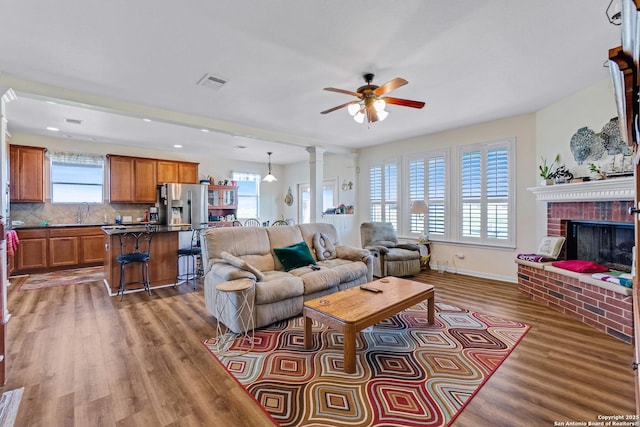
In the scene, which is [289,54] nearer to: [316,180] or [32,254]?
[316,180]

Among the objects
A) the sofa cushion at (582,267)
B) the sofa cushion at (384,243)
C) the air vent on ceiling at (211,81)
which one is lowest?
the sofa cushion at (582,267)

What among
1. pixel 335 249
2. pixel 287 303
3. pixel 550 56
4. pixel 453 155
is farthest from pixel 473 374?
pixel 453 155

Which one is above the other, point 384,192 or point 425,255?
point 384,192

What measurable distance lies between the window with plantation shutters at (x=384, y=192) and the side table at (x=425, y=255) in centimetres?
84

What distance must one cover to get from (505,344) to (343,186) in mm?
5217

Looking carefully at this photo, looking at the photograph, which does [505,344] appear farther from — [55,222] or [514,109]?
[55,222]

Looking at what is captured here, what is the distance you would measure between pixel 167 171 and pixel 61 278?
9.75 feet

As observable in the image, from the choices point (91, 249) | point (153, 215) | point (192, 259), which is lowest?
point (192, 259)

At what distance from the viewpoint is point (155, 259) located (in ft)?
14.8

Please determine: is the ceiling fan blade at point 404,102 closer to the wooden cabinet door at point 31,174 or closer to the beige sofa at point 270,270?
the beige sofa at point 270,270

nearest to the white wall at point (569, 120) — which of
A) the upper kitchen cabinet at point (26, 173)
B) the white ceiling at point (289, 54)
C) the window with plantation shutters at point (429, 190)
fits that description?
the white ceiling at point (289, 54)

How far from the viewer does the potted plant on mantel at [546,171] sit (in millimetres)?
3941

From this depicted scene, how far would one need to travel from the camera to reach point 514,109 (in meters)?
4.22

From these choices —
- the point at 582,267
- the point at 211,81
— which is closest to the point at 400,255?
the point at 582,267
